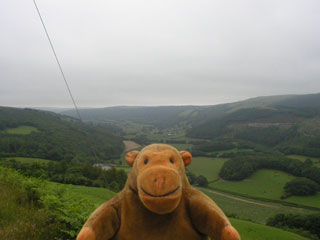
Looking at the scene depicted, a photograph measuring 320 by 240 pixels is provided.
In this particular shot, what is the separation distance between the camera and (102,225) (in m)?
Result: 2.41

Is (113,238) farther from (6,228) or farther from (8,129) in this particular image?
(8,129)

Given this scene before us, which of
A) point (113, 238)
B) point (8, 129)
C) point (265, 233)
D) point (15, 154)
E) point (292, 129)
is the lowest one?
point (292, 129)

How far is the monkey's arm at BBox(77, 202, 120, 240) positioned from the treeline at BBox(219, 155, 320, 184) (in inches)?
1997

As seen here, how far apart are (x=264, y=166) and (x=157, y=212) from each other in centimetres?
6029

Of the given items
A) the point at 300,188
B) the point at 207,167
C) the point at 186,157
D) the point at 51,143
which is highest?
the point at 51,143

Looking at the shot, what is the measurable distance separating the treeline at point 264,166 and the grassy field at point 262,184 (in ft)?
5.30

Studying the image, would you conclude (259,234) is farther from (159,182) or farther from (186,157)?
(159,182)

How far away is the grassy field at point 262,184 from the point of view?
133 feet

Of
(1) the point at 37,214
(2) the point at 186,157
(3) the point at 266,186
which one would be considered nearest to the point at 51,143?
(3) the point at 266,186

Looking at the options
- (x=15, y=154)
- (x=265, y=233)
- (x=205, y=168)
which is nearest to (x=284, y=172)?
(x=205, y=168)

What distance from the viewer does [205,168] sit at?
5644cm

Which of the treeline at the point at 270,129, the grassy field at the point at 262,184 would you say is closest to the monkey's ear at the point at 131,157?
the grassy field at the point at 262,184

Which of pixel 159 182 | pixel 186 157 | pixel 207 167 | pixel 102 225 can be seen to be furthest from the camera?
pixel 207 167

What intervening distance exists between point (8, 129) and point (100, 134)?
30940mm
